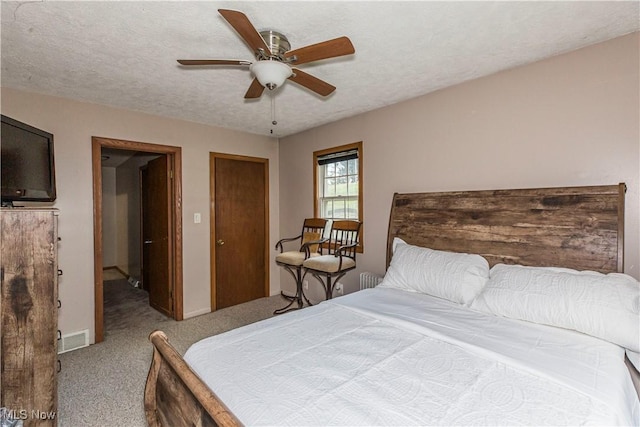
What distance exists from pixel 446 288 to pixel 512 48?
175cm

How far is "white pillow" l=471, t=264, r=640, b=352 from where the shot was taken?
1521mm

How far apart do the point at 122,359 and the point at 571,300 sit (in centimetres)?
354

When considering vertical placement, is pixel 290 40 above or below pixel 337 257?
above

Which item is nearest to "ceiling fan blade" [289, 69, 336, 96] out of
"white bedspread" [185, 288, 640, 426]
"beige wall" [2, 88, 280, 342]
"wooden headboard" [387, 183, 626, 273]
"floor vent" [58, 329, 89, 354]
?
"wooden headboard" [387, 183, 626, 273]

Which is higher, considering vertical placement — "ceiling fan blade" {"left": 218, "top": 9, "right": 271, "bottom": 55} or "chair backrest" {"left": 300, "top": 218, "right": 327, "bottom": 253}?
"ceiling fan blade" {"left": 218, "top": 9, "right": 271, "bottom": 55}

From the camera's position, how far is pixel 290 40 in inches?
76.7

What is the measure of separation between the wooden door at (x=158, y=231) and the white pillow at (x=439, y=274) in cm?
283

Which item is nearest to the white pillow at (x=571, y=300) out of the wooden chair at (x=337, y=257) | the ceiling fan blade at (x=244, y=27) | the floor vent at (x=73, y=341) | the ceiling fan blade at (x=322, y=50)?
the wooden chair at (x=337, y=257)

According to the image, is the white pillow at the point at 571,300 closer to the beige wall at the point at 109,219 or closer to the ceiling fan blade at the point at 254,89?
the ceiling fan blade at the point at 254,89

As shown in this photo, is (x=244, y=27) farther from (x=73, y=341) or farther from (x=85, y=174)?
(x=73, y=341)

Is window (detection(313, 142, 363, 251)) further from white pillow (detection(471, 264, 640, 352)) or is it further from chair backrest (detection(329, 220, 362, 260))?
white pillow (detection(471, 264, 640, 352))

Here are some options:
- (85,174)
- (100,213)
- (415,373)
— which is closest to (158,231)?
(100,213)

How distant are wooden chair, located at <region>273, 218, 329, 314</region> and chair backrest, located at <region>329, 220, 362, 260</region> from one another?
13 centimetres

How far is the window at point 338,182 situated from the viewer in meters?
3.64
